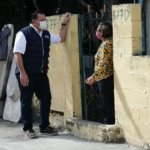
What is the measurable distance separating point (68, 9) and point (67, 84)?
5.82 metres

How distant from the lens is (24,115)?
26.9 feet

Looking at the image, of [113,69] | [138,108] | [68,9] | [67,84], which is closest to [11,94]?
[67,84]

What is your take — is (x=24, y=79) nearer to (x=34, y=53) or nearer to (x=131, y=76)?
(x=34, y=53)

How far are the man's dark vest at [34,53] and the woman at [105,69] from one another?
858 millimetres

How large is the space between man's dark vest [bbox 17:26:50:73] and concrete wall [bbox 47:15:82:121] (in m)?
0.43

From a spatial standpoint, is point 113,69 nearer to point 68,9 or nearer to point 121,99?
Result: point 121,99

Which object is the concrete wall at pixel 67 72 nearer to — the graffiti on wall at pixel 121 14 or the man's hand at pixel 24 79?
the man's hand at pixel 24 79

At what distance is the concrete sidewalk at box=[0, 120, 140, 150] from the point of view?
23.8 ft

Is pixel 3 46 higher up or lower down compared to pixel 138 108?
higher up

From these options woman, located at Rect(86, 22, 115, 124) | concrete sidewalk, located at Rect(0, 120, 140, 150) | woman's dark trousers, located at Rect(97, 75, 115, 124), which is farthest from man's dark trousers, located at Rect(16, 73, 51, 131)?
woman's dark trousers, located at Rect(97, 75, 115, 124)

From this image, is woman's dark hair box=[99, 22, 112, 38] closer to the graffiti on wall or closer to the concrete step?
the graffiti on wall

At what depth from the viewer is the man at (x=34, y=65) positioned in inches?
315

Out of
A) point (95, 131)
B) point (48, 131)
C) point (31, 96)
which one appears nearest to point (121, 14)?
point (95, 131)

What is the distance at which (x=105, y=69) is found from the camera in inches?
302
